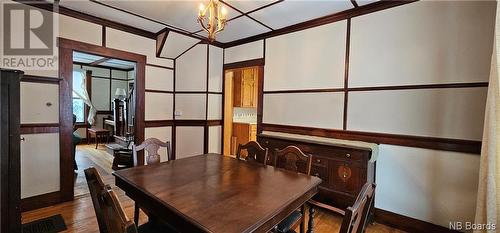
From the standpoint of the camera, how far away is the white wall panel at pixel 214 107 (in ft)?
14.6

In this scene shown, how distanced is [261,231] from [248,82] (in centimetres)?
497

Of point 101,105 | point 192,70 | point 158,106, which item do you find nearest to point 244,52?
point 192,70

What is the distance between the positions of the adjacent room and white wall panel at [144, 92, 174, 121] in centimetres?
2

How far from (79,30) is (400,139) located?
4259 mm

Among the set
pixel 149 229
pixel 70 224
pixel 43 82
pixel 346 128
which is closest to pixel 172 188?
pixel 149 229

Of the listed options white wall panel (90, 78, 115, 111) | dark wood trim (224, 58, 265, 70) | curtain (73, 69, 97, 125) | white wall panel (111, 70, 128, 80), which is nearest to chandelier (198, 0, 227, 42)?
dark wood trim (224, 58, 265, 70)

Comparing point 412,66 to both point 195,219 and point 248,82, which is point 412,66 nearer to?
point 195,219

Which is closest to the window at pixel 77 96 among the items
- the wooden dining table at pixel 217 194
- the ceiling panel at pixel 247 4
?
the ceiling panel at pixel 247 4

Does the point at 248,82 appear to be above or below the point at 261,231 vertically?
above

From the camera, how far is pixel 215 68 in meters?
4.51

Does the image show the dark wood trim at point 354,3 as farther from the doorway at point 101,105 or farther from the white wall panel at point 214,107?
the doorway at point 101,105

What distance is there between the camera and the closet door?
1.73 meters

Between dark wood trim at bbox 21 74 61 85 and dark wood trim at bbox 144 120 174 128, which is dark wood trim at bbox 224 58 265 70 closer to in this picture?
dark wood trim at bbox 144 120 174 128

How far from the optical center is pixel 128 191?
1.56 metres
